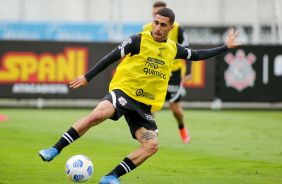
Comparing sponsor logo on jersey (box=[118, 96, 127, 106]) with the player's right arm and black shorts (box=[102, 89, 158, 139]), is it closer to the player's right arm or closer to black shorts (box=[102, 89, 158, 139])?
black shorts (box=[102, 89, 158, 139])

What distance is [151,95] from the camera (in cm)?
654

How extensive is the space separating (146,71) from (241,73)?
1270cm

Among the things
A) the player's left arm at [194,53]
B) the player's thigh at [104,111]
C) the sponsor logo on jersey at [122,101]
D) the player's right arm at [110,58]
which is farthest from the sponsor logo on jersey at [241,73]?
the player's thigh at [104,111]

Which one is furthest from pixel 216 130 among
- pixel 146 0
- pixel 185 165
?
pixel 146 0

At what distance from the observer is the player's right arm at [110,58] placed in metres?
6.18

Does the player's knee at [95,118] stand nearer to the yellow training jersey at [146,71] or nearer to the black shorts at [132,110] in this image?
the black shorts at [132,110]

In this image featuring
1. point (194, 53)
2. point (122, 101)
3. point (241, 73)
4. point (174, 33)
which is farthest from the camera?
point (241, 73)

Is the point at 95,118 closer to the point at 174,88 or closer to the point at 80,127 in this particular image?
the point at 80,127

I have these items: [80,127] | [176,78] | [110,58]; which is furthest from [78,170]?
[176,78]

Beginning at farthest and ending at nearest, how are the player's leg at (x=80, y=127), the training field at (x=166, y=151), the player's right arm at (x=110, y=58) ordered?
the training field at (x=166, y=151)
the player's right arm at (x=110, y=58)
the player's leg at (x=80, y=127)

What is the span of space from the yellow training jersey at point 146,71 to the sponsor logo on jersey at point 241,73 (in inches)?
490

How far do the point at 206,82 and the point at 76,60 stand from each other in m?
4.80

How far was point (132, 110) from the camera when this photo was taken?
6.36 m

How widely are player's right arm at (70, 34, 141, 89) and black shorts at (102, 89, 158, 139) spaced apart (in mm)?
351
